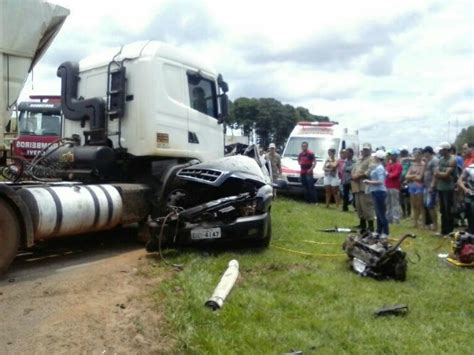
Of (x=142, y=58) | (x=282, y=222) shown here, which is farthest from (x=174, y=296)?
(x=282, y=222)

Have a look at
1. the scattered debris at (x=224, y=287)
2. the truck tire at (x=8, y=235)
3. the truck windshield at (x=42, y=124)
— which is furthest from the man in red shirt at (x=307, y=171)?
the truck tire at (x=8, y=235)

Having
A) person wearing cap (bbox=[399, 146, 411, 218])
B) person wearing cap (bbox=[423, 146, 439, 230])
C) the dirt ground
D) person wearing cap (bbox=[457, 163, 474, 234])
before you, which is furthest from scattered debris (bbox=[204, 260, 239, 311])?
person wearing cap (bbox=[399, 146, 411, 218])

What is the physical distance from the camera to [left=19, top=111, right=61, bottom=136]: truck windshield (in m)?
16.7

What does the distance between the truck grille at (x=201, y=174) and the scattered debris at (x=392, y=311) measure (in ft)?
9.75

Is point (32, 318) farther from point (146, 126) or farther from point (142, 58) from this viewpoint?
point (142, 58)

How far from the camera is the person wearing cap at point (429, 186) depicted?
403 inches

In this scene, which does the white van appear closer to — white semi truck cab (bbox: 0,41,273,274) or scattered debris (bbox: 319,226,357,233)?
scattered debris (bbox: 319,226,357,233)

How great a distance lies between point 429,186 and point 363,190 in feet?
6.67

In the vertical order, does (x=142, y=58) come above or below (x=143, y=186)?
above

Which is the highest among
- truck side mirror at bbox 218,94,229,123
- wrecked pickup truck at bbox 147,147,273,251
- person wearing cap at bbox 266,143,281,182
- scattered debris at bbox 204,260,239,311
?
truck side mirror at bbox 218,94,229,123

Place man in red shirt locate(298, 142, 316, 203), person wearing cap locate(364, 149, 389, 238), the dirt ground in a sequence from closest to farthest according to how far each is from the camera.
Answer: the dirt ground, person wearing cap locate(364, 149, 389, 238), man in red shirt locate(298, 142, 316, 203)

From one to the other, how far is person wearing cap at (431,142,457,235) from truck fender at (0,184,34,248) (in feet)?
22.4

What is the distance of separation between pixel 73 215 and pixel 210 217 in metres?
1.76

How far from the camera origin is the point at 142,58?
7.55 m
